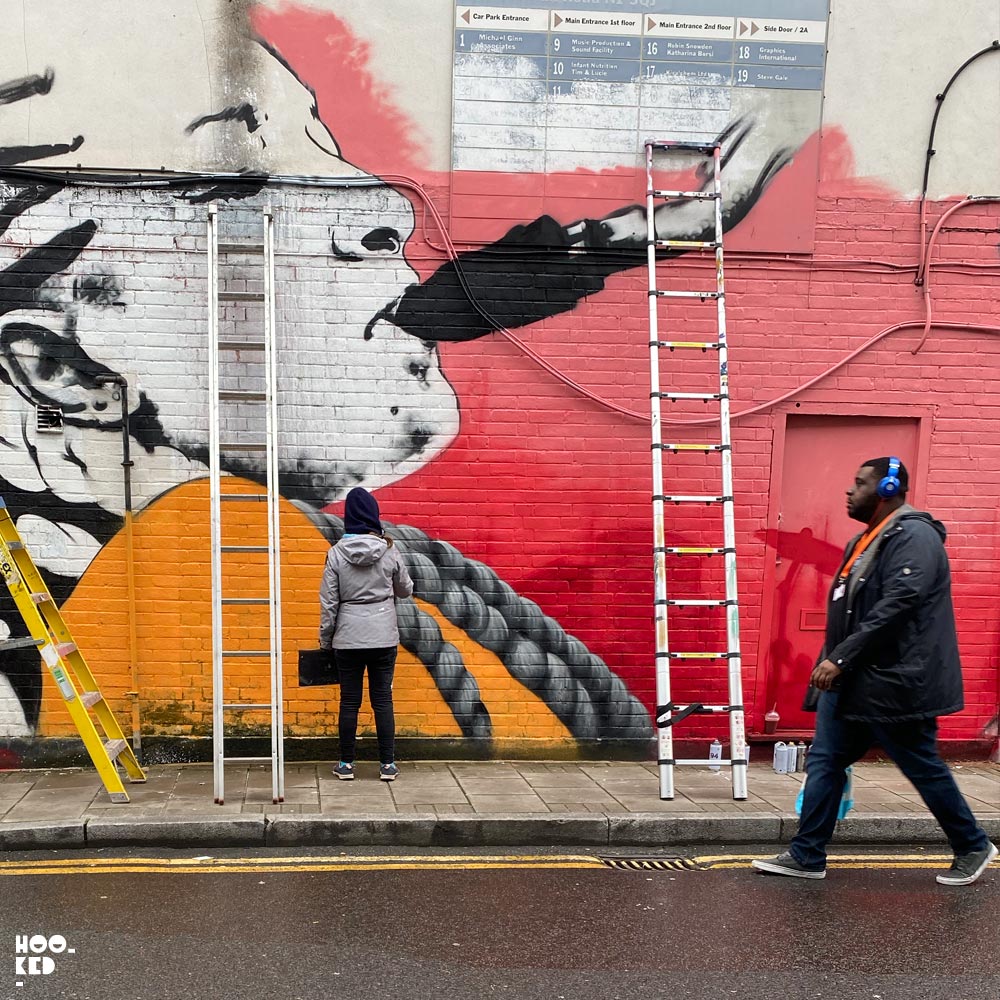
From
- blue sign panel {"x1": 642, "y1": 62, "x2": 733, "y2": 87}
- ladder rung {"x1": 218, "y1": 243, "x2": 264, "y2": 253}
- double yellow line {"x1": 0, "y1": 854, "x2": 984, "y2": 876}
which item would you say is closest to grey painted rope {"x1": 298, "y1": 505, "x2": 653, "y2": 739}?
double yellow line {"x1": 0, "y1": 854, "x2": 984, "y2": 876}

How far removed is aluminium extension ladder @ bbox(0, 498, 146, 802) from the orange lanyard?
4138 millimetres

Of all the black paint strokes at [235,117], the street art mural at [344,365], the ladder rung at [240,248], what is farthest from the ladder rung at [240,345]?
the black paint strokes at [235,117]

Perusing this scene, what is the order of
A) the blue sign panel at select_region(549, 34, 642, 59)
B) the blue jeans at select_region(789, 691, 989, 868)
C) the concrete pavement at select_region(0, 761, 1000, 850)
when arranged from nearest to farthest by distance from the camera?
the blue jeans at select_region(789, 691, 989, 868) → the concrete pavement at select_region(0, 761, 1000, 850) → the blue sign panel at select_region(549, 34, 642, 59)

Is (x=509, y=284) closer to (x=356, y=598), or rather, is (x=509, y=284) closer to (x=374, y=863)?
(x=356, y=598)

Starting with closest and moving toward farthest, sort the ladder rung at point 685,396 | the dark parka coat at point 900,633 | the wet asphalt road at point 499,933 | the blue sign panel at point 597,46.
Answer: the wet asphalt road at point 499,933 < the dark parka coat at point 900,633 < the ladder rung at point 685,396 < the blue sign panel at point 597,46

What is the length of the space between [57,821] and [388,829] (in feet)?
5.77

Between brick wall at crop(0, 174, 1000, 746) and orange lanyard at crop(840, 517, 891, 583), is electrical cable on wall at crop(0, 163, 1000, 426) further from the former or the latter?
orange lanyard at crop(840, 517, 891, 583)

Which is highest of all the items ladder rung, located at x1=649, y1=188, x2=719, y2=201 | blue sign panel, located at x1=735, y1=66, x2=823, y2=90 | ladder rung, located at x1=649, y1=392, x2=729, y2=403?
blue sign panel, located at x1=735, y1=66, x2=823, y2=90

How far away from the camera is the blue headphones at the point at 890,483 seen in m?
5.14

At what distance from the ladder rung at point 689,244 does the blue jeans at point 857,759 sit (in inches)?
124

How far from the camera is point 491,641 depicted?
712 centimetres

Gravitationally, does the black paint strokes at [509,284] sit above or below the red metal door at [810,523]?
above

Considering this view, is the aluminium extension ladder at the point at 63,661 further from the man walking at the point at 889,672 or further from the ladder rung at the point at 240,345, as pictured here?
the man walking at the point at 889,672

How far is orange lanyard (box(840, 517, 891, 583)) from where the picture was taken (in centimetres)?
518
